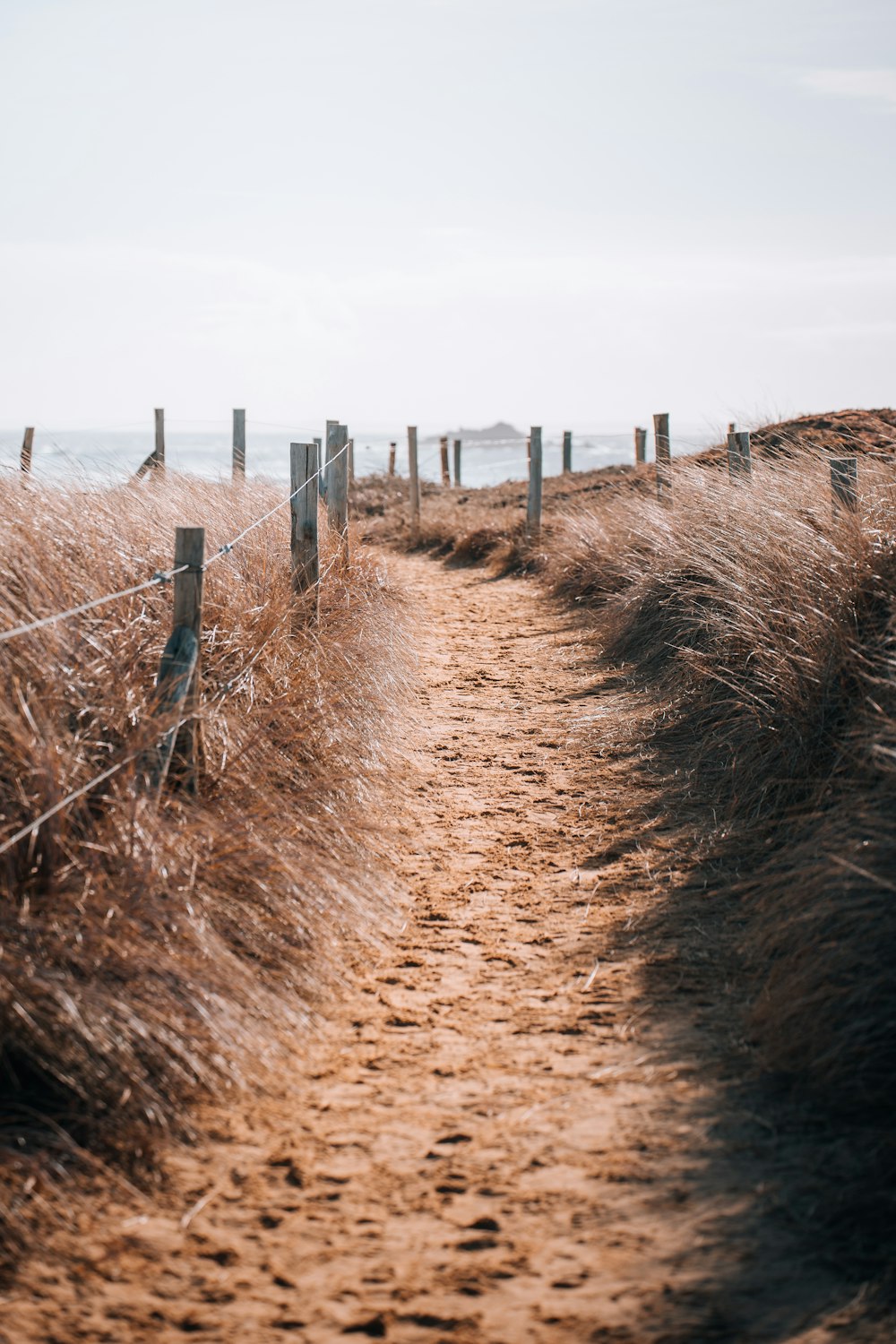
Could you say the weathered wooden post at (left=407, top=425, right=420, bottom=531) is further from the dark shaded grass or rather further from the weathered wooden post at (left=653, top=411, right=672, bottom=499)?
the dark shaded grass

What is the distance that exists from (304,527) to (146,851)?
3.57m

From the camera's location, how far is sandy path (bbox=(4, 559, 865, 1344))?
91.6 inches

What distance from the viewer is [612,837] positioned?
5066mm

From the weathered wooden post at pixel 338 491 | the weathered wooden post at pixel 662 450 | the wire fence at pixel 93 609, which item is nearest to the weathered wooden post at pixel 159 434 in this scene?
the weathered wooden post at pixel 338 491

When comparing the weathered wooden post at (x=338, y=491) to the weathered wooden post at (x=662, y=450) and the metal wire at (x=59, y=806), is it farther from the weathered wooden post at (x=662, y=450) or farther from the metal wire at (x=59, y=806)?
the metal wire at (x=59, y=806)

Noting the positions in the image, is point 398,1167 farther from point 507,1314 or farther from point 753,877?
point 753,877

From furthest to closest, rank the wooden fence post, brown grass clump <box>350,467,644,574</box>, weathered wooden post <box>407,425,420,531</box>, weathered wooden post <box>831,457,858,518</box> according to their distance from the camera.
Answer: weathered wooden post <box>407,425,420,531</box>, brown grass clump <box>350,467,644,574</box>, weathered wooden post <box>831,457,858,518</box>, the wooden fence post

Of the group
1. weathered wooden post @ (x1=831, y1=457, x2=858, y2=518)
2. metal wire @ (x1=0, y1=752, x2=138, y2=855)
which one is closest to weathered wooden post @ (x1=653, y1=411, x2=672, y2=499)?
weathered wooden post @ (x1=831, y1=457, x2=858, y2=518)

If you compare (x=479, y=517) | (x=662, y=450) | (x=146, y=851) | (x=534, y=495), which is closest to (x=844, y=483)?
(x=146, y=851)

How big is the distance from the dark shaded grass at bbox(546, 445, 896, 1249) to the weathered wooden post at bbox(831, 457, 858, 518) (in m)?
0.11

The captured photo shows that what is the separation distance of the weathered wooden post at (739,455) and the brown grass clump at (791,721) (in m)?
0.28

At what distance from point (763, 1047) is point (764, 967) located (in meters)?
0.49

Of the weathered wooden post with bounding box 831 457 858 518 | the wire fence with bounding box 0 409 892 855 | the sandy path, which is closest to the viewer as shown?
the sandy path

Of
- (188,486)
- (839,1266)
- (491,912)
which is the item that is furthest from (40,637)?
(188,486)
